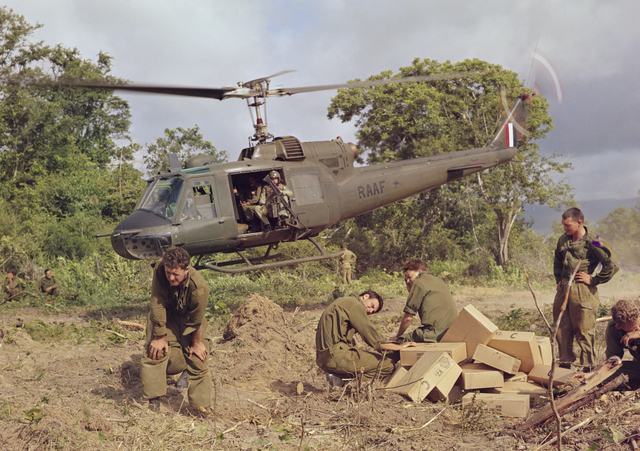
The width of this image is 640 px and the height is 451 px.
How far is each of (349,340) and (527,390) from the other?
178 cm

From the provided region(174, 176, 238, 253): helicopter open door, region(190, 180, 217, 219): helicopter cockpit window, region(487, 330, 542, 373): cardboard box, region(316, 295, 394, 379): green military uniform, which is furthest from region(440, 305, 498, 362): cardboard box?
region(190, 180, 217, 219): helicopter cockpit window

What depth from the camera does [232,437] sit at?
4145 millimetres

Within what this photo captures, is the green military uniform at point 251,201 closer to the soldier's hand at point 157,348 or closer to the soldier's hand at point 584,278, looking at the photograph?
the soldier's hand at point 157,348

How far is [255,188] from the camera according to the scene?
371 inches

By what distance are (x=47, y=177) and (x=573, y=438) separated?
24.7 m

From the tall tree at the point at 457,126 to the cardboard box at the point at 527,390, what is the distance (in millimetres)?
14502

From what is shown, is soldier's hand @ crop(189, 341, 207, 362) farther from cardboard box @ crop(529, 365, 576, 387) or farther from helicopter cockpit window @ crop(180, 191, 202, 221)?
helicopter cockpit window @ crop(180, 191, 202, 221)

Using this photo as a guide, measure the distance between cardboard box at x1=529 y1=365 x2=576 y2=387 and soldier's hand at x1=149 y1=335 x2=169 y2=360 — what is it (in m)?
3.56

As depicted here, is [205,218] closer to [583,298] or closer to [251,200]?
[251,200]

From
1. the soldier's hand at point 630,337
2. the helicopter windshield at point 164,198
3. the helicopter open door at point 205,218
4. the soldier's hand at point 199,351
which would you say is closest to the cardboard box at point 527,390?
the soldier's hand at point 630,337

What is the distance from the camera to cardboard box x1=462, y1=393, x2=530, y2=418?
4633mm

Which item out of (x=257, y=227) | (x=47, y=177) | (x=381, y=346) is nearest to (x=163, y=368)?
(x=381, y=346)

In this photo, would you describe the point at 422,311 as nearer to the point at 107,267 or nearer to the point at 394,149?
the point at 107,267

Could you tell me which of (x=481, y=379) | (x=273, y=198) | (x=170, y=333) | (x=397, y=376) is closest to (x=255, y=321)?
(x=273, y=198)
